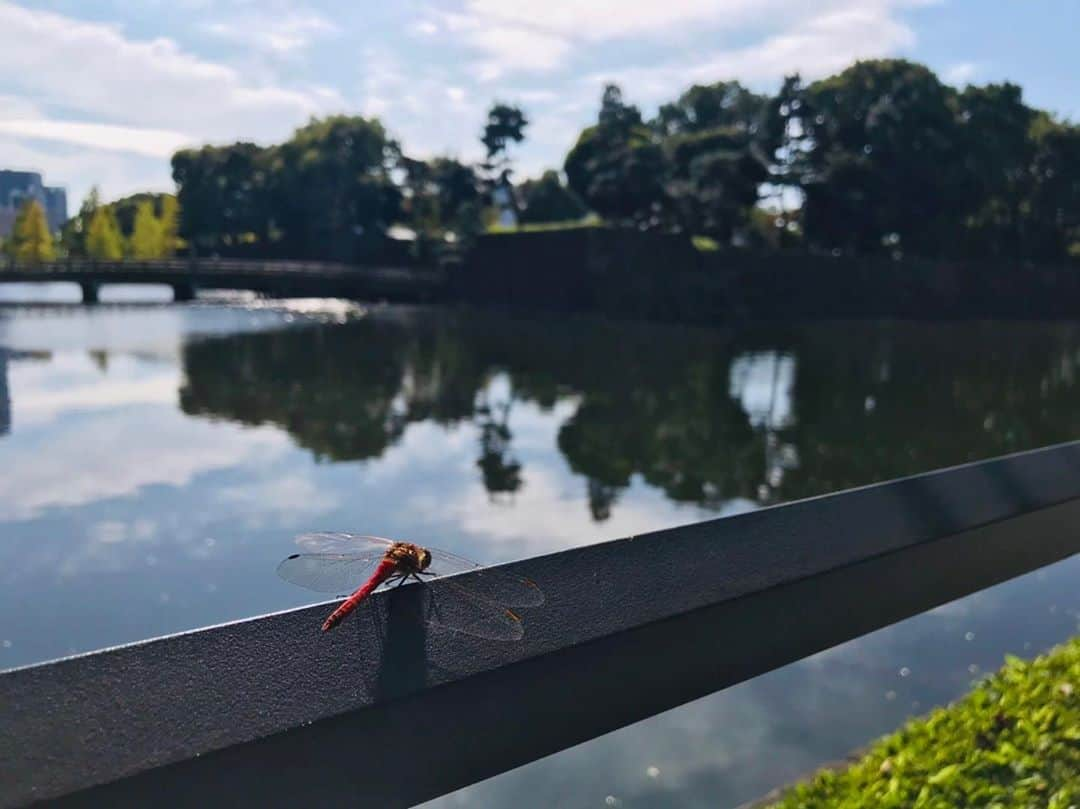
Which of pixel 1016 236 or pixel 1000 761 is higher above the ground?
pixel 1016 236

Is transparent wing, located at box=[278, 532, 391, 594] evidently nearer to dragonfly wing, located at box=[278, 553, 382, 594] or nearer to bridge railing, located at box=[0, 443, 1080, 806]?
dragonfly wing, located at box=[278, 553, 382, 594]

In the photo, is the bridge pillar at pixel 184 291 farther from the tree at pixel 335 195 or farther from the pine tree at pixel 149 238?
the pine tree at pixel 149 238

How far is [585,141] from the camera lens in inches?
2618

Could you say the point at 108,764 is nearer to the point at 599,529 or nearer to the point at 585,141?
the point at 599,529

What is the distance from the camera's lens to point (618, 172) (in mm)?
59188

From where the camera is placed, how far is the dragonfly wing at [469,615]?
8.14 feet

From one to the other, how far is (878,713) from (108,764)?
17.7 ft

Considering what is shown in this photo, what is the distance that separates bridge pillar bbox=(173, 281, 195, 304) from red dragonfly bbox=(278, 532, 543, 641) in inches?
2850

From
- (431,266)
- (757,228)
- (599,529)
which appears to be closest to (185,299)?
(431,266)

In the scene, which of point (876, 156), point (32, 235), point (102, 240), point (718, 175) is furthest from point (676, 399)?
point (32, 235)

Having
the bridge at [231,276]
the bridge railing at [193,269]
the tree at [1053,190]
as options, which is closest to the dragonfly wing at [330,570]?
the bridge at [231,276]

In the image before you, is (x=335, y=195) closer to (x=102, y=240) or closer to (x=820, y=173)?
(x=102, y=240)

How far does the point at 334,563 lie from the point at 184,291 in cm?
7447

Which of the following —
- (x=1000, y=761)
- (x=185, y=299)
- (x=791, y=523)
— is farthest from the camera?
(x=185, y=299)
